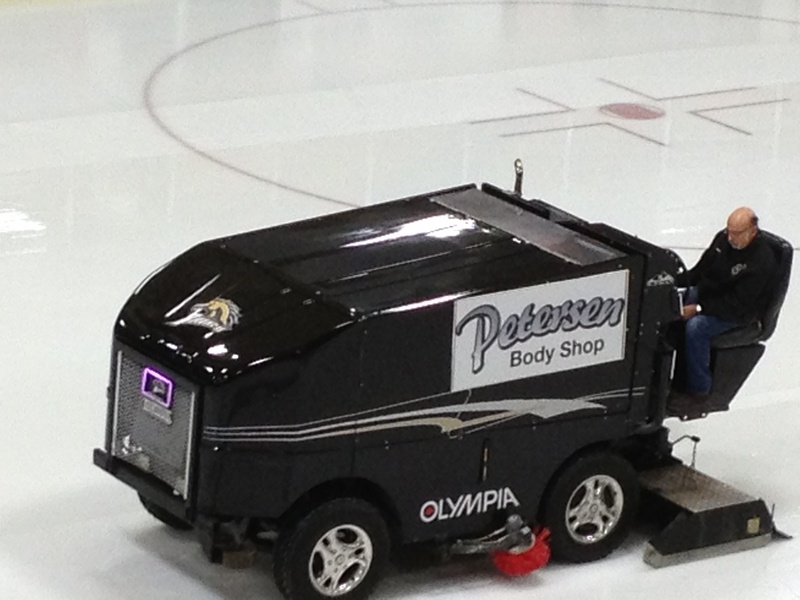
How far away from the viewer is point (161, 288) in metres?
6.86

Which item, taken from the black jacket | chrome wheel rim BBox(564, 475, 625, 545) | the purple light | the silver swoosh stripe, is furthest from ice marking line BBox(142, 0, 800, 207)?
the purple light

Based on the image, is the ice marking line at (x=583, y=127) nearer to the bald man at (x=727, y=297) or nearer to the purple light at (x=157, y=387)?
the bald man at (x=727, y=297)

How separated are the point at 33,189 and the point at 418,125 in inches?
120

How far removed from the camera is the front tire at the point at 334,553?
648 cm

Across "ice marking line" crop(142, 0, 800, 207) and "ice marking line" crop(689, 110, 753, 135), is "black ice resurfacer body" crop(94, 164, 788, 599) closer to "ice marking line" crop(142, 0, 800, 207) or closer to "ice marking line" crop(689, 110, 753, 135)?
"ice marking line" crop(142, 0, 800, 207)

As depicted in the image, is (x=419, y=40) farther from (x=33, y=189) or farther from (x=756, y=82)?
(x=33, y=189)

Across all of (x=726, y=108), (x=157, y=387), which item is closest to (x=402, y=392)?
(x=157, y=387)

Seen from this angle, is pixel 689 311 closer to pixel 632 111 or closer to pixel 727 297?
pixel 727 297

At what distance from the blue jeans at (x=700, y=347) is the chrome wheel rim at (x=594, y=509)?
20.9 inches

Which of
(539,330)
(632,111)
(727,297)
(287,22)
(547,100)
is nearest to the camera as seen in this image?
(539,330)

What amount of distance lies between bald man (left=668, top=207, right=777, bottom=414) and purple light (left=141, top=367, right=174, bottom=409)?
2030mm

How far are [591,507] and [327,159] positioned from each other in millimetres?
5669

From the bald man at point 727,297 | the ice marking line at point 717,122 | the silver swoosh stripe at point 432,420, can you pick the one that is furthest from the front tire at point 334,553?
the ice marking line at point 717,122

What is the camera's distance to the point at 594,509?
23.6ft
